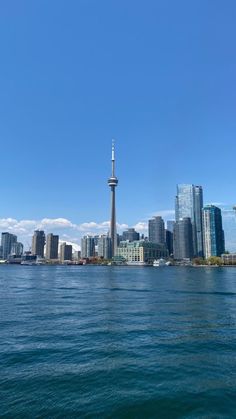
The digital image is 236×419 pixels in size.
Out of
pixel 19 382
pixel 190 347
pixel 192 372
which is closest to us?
pixel 19 382

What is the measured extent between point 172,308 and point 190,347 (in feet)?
75.3

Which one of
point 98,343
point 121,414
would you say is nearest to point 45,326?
point 98,343

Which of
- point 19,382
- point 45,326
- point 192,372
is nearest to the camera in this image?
point 19,382

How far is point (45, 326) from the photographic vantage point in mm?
37125

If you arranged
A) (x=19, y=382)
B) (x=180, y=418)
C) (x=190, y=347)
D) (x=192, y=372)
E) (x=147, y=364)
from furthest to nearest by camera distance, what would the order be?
(x=190, y=347)
(x=147, y=364)
(x=192, y=372)
(x=19, y=382)
(x=180, y=418)

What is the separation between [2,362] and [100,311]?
24.5 m

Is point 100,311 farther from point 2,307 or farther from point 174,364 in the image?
point 174,364

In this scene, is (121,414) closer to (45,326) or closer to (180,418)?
(180,418)

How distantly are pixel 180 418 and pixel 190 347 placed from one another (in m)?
13.4

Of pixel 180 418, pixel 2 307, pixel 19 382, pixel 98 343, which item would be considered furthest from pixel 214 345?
pixel 2 307

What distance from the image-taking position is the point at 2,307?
169 feet

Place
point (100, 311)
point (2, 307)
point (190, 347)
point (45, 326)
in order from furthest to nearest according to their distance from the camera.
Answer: point (2, 307)
point (100, 311)
point (45, 326)
point (190, 347)

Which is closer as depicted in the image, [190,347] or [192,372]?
[192,372]

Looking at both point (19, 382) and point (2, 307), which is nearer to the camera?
point (19, 382)
